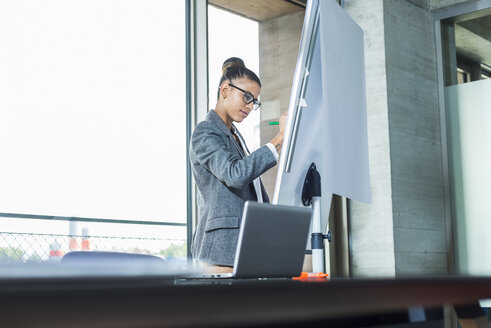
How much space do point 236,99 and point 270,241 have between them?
1195 millimetres

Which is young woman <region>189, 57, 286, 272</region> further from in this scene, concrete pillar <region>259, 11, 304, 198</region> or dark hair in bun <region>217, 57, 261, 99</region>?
concrete pillar <region>259, 11, 304, 198</region>

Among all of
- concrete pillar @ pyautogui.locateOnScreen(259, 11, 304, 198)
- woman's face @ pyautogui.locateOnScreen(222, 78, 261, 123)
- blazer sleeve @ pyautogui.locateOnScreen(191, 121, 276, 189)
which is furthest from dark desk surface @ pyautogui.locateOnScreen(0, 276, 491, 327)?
concrete pillar @ pyautogui.locateOnScreen(259, 11, 304, 198)

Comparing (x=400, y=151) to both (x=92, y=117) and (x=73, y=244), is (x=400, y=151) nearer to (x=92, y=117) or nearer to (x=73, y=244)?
(x=92, y=117)

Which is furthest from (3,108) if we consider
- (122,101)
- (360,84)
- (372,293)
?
(372,293)

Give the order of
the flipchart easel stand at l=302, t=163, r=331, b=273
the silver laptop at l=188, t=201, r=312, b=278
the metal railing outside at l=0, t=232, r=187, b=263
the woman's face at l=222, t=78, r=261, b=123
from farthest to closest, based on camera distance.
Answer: the metal railing outside at l=0, t=232, r=187, b=263, the woman's face at l=222, t=78, r=261, b=123, the flipchart easel stand at l=302, t=163, r=331, b=273, the silver laptop at l=188, t=201, r=312, b=278

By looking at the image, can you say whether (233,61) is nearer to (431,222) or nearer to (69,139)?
(69,139)

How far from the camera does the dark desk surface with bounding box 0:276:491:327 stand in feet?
1.08

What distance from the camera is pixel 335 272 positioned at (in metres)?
4.42

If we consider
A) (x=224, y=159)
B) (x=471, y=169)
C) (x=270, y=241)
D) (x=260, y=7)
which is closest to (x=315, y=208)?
(x=224, y=159)

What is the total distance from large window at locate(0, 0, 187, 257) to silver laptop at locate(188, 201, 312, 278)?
1817mm

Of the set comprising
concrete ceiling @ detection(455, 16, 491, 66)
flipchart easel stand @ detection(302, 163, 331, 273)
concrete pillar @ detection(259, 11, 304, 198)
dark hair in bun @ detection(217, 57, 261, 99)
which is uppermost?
concrete ceiling @ detection(455, 16, 491, 66)

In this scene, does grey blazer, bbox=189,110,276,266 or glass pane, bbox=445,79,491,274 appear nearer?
grey blazer, bbox=189,110,276,266

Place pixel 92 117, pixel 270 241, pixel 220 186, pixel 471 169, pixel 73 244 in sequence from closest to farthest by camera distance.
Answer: pixel 270 241 → pixel 220 186 → pixel 73 244 → pixel 92 117 → pixel 471 169

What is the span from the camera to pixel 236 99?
2213mm
